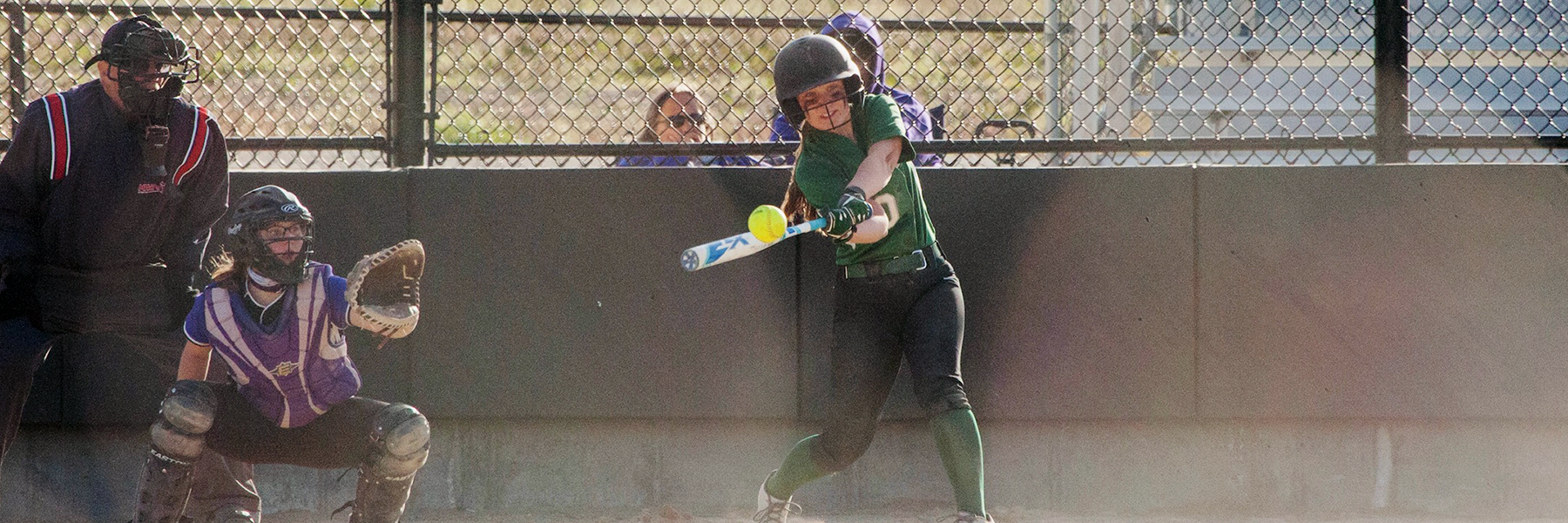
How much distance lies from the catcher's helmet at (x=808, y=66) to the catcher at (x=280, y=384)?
1.04 meters

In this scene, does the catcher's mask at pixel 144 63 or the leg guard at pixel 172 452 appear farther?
the catcher's mask at pixel 144 63

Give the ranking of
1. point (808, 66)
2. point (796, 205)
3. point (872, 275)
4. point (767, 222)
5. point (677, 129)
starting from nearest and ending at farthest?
point (767, 222)
point (808, 66)
point (872, 275)
point (796, 205)
point (677, 129)

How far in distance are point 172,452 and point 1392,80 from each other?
12.8 ft

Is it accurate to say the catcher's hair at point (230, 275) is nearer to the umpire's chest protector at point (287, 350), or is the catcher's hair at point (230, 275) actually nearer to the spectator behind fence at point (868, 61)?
the umpire's chest protector at point (287, 350)

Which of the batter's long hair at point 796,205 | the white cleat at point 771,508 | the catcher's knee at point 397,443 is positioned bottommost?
the white cleat at point 771,508

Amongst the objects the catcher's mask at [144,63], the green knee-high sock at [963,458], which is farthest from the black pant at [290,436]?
the green knee-high sock at [963,458]

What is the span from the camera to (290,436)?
134 inches

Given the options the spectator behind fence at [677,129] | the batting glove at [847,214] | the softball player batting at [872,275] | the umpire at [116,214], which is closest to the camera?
the batting glove at [847,214]

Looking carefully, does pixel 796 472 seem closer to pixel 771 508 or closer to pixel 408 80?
pixel 771 508

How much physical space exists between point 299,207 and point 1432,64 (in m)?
5.64

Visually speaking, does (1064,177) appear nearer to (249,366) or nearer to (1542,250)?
(1542,250)

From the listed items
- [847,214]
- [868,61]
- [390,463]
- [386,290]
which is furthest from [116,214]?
[868,61]

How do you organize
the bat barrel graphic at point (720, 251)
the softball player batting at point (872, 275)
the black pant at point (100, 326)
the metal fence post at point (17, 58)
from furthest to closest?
the metal fence post at point (17, 58) < the black pant at point (100, 326) < the softball player batting at point (872, 275) < the bat barrel graphic at point (720, 251)

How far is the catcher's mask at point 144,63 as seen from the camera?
3688 millimetres
